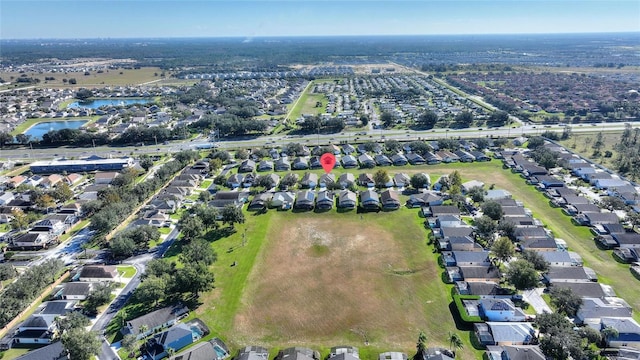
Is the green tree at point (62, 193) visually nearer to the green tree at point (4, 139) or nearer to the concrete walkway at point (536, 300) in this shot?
the green tree at point (4, 139)

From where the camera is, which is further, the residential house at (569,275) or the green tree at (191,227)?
the green tree at (191,227)

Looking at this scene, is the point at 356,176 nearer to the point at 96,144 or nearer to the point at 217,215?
the point at 217,215

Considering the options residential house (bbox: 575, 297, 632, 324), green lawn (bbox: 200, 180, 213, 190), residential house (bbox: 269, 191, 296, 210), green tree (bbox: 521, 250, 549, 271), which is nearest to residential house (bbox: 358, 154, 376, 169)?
residential house (bbox: 269, 191, 296, 210)

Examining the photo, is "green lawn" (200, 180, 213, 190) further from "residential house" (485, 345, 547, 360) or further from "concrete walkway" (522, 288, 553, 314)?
"residential house" (485, 345, 547, 360)

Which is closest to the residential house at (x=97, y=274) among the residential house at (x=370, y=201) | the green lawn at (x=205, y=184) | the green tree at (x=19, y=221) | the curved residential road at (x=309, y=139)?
the green tree at (x=19, y=221)

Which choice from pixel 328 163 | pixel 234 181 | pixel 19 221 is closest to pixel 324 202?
pixel 328 163

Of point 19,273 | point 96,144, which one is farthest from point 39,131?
point 19,273
